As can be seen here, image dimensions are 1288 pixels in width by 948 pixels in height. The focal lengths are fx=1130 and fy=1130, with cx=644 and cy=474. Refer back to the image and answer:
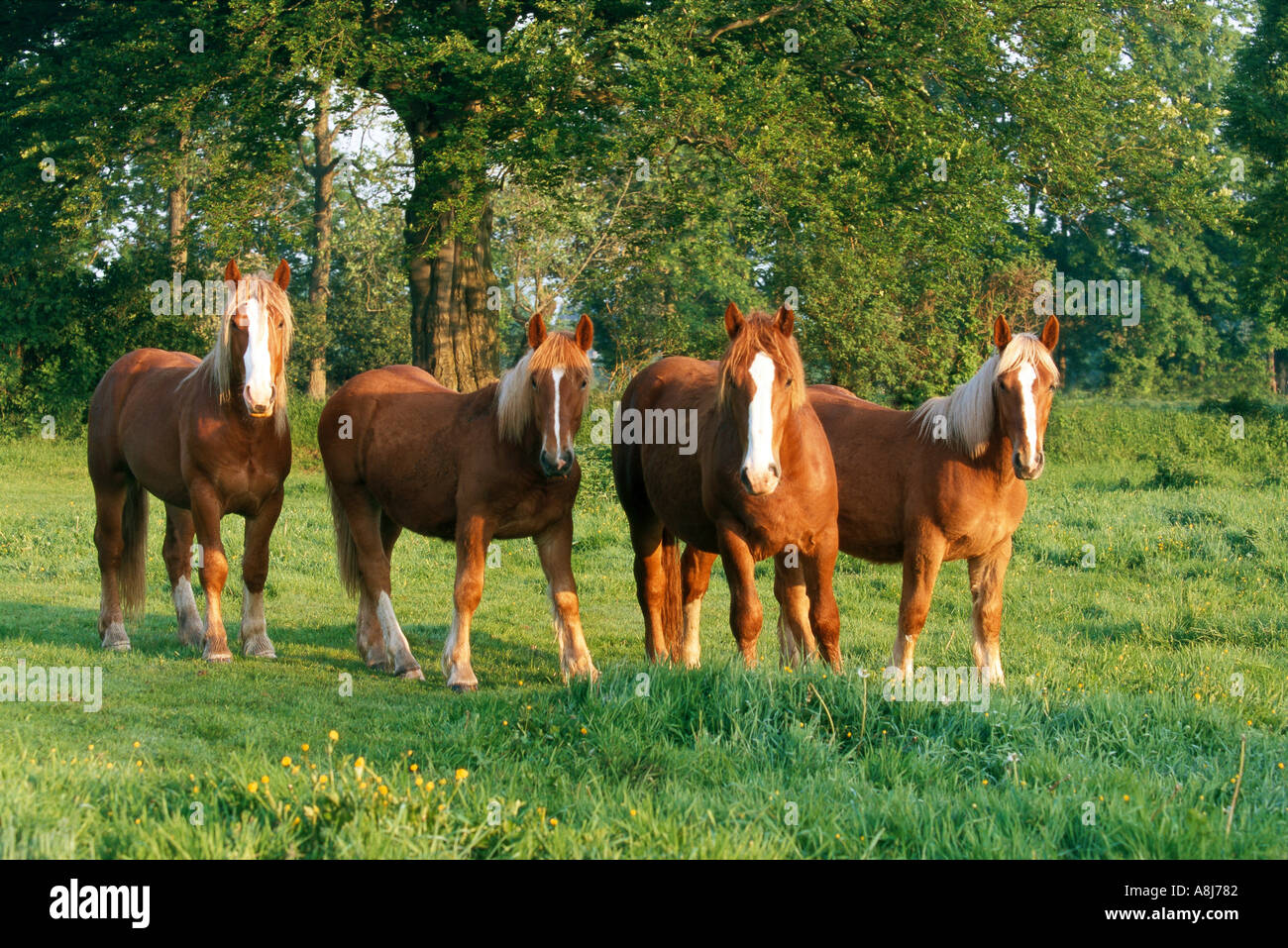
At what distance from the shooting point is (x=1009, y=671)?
7.80 meters

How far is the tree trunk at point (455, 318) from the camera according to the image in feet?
57.3

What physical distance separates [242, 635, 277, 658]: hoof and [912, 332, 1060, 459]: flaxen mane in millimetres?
4982

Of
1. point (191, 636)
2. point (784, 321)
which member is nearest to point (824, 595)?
point (784, 321)

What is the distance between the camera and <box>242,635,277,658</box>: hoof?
839 cm

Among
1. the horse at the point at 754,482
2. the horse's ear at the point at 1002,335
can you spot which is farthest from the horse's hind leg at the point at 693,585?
the horse's ear at the point at 1002,335

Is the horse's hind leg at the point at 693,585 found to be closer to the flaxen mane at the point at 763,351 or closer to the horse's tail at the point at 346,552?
the flaxen mane at the point at 763,351

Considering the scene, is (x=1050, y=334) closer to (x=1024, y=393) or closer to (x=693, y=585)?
(x=1024, y=393)

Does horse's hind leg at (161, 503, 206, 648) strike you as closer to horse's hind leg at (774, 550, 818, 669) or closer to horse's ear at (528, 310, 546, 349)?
horse's ear at (528, 310, 546, 349)

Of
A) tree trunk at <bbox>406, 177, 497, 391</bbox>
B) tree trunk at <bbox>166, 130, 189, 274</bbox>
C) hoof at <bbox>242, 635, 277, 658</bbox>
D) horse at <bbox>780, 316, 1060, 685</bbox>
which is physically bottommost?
hoof at <bbox>242, 635, 277, 658</bbox>

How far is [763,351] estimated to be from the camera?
6289mm

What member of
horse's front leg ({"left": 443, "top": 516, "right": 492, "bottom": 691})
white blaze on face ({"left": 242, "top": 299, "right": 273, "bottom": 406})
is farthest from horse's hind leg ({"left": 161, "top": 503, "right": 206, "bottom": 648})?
horse's front leg ({"left": 443, "top": 516, "right": 492, "bottom": 691})

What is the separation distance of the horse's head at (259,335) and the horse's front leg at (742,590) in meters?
3.16

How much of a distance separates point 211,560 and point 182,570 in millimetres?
1187
